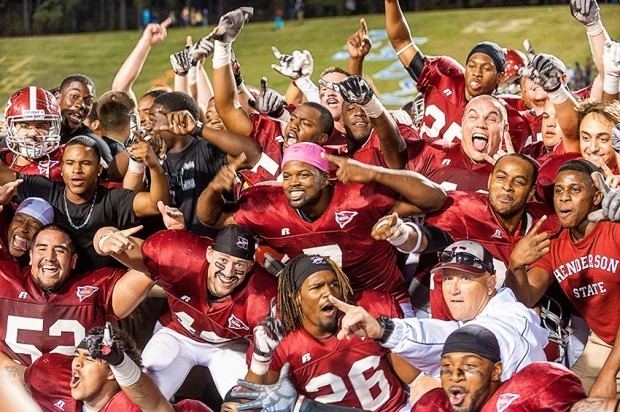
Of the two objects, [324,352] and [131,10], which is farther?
[131,10]

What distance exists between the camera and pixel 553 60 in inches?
174

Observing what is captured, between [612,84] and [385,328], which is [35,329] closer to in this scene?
[385,328]

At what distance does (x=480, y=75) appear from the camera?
495cm

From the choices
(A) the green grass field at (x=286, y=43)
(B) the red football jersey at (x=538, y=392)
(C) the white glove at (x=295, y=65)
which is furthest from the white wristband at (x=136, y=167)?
(A) the green grass field at (x=286, y=43)

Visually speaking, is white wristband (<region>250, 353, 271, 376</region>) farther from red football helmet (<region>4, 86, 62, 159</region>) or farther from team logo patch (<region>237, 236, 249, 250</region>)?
red football helmet (<region>4, 86, 62, 159</region>)

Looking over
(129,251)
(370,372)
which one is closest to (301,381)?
(370,372)

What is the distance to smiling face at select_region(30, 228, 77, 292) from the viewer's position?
422cm

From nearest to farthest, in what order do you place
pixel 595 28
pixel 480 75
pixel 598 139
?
pixel 598 139
pixel 595 28
pixel 480 75

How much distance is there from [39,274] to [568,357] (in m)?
2.14

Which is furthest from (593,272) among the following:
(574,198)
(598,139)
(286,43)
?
(286,43)

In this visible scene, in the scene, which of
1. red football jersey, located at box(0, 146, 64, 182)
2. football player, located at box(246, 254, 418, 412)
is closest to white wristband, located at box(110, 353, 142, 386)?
football player, located at box(246, 254, 418, 412)

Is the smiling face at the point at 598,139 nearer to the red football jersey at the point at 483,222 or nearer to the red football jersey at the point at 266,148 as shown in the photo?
the red football jersey at the point at 483,222

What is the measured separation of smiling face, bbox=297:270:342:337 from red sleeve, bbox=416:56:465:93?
1774 mm

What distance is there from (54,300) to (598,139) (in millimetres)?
2319
